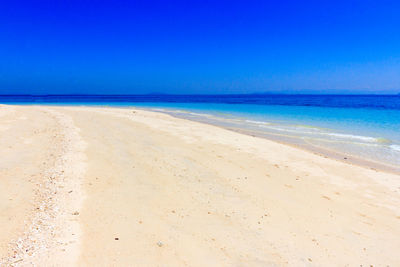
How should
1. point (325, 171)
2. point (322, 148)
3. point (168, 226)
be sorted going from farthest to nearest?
1. point (322, 148)
2. point (325, 171)
3. point (168, 226)

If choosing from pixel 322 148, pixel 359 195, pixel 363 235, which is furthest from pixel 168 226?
pixel 322 148

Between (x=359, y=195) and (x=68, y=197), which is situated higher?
(x=68, y=197)

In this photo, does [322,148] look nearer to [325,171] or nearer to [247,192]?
[325,171]

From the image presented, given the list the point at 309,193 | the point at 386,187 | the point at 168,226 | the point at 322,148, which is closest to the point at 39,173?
the point at 168,226

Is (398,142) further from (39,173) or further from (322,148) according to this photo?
(39,173)

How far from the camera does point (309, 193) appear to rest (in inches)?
266

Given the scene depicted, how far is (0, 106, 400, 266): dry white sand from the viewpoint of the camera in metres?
3.92

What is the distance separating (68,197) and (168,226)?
2.19 m

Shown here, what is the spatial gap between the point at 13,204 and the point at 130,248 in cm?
264

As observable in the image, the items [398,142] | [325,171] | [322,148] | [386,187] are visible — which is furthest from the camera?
[398,142]

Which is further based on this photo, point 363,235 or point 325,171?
point 325,171

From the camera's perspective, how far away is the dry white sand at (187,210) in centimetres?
392

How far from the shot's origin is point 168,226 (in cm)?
466

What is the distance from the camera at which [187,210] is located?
5332 millimetres
